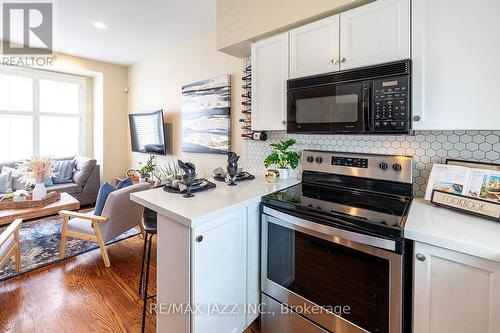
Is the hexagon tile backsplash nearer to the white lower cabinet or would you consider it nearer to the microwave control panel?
the microwave control panel

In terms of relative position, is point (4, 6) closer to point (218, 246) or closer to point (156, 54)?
point (156, 54)

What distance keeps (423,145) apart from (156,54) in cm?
439

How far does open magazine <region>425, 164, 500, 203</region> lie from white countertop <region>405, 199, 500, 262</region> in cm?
12

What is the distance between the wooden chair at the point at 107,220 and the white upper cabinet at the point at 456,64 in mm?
2451

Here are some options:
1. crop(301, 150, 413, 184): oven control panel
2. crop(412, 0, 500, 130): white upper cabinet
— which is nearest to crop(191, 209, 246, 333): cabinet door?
crop(301, 150, 413, 184): oven control panel

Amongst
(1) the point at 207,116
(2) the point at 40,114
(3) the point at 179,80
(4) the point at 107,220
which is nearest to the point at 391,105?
(1) the point at 207,116

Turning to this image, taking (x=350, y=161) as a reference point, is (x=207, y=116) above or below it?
above

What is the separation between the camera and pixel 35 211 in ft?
8.73

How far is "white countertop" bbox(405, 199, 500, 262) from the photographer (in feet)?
3.04

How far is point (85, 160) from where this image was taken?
15.2 feet

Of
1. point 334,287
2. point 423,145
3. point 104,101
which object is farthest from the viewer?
point 104,101

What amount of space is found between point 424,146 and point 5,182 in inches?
214

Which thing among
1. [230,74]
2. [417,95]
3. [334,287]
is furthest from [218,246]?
[230,74]

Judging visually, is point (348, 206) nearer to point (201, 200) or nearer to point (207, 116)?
point (201, 200)
